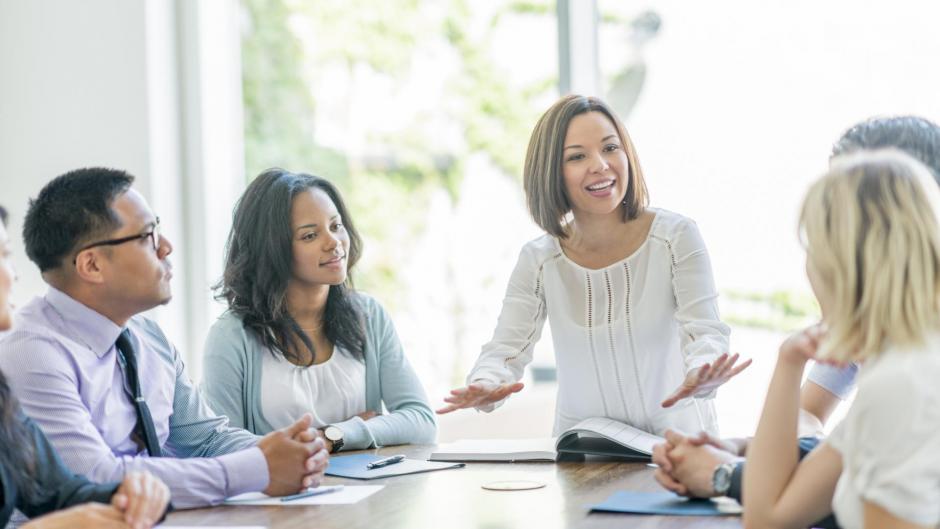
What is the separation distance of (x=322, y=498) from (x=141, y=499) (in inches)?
16.0

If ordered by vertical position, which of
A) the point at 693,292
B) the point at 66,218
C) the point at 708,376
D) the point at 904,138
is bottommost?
the point at 708,376

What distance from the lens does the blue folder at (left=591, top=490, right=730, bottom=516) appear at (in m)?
1.87

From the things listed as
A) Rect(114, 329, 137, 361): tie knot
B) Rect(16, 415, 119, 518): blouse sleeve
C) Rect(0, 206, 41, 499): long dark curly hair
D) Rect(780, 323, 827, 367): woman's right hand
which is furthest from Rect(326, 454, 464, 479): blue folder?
Rect(780, 323, 827, 367): woman's right hand

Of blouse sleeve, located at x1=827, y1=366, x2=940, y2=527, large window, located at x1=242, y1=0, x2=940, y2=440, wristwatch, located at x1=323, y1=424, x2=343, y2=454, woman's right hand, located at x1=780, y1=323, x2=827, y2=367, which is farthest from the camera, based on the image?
large window, located at x1=242, y1=0, x2=940, y2=440

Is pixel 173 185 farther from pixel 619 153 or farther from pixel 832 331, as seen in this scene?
pixel 832 331

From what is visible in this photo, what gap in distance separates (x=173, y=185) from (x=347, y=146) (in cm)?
220

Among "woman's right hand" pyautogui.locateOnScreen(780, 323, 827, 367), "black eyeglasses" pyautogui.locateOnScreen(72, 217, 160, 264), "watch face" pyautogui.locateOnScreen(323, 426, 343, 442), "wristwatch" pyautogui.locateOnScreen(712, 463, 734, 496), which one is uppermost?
"black eyeglasses" pyautogui.locateOnScreen(72, 217, 160, 264)

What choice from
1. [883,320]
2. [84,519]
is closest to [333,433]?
[84,519]

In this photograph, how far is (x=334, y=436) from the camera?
2727 mm

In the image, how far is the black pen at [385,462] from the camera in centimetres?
248

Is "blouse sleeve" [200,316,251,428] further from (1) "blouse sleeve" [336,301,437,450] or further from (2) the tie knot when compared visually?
(2) the tie knot

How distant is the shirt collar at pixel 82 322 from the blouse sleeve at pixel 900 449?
154cm

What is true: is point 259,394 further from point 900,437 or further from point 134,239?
point 900,437

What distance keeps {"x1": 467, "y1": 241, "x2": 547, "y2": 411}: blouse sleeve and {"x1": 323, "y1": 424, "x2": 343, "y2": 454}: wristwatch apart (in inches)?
16.0
